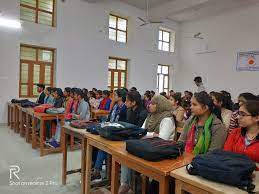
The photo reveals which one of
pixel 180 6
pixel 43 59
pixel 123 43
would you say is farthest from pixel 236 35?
pixel 43 59

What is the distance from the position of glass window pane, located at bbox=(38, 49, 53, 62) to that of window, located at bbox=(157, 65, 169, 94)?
5.30 m

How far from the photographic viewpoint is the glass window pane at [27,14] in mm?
7410

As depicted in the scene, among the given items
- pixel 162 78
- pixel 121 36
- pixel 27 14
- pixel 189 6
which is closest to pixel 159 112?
pixel 27 14

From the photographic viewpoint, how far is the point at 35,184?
2873 millimetres

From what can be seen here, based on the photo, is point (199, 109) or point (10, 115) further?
point (10, 115)

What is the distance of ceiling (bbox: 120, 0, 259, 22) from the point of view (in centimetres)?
916

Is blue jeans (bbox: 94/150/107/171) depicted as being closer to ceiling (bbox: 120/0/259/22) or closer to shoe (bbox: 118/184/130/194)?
shoe (bbox: 118/184/130/194)

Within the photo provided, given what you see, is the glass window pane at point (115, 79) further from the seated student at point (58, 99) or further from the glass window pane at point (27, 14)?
the seated student at point (58, 99)

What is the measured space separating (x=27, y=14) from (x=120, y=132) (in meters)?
6.87

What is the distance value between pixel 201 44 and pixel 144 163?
1074cm

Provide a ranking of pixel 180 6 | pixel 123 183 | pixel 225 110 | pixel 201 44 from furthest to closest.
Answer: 1. pixel 201 44
2. pixel 180 6
3. pixel 225 110
4. pixel 123 183

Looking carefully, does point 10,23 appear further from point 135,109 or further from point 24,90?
point 135,109

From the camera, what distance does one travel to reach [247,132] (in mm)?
1825

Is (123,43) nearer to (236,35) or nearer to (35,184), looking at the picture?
(236,35)
